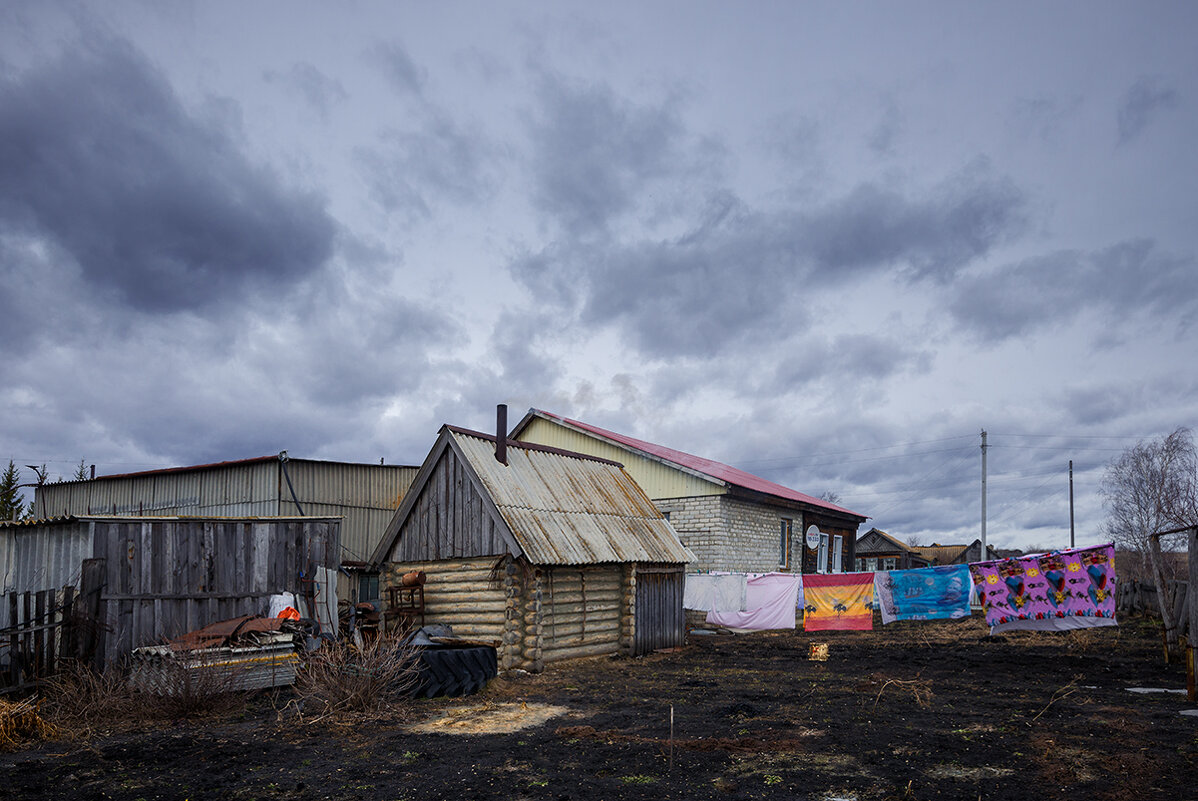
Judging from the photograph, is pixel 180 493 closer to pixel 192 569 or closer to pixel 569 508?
pixel 192 569

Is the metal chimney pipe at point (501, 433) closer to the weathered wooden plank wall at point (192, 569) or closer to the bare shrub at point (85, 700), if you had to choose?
the weathered wooden plank wall at point (192, 569)

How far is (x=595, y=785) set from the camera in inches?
327

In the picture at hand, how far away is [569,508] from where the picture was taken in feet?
68.3

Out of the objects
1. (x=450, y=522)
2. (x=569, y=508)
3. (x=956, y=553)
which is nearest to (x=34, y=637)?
(x=450, y=522)

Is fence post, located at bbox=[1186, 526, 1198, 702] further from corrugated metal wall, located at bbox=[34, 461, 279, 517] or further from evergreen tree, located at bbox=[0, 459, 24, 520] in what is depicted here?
evergreen tree, located at bbox=[0, 459, 24, 520]

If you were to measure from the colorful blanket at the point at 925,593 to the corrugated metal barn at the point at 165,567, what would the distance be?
17533mm

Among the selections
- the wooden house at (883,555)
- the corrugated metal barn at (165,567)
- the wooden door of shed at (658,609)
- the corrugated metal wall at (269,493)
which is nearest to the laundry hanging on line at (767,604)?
the wooden door of shed at (658,609)

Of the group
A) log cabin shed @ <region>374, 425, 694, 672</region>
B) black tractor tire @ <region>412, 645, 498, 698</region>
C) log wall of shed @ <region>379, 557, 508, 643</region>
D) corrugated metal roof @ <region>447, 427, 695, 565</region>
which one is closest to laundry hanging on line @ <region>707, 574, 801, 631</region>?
log cabin shed @ <region>374, 425, 694, 672</region>

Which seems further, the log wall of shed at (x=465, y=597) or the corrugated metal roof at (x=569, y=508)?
the corrugated metal roof at (x=569, y=508)

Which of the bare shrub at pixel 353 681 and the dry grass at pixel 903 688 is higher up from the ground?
the bare shrub at pixel 353 681

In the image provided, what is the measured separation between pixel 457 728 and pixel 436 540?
8735 mm

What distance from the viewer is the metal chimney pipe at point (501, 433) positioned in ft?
67.5

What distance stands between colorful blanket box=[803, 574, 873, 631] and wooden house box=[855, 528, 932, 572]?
37450mm

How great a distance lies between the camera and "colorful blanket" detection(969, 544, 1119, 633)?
20969 millimetres
